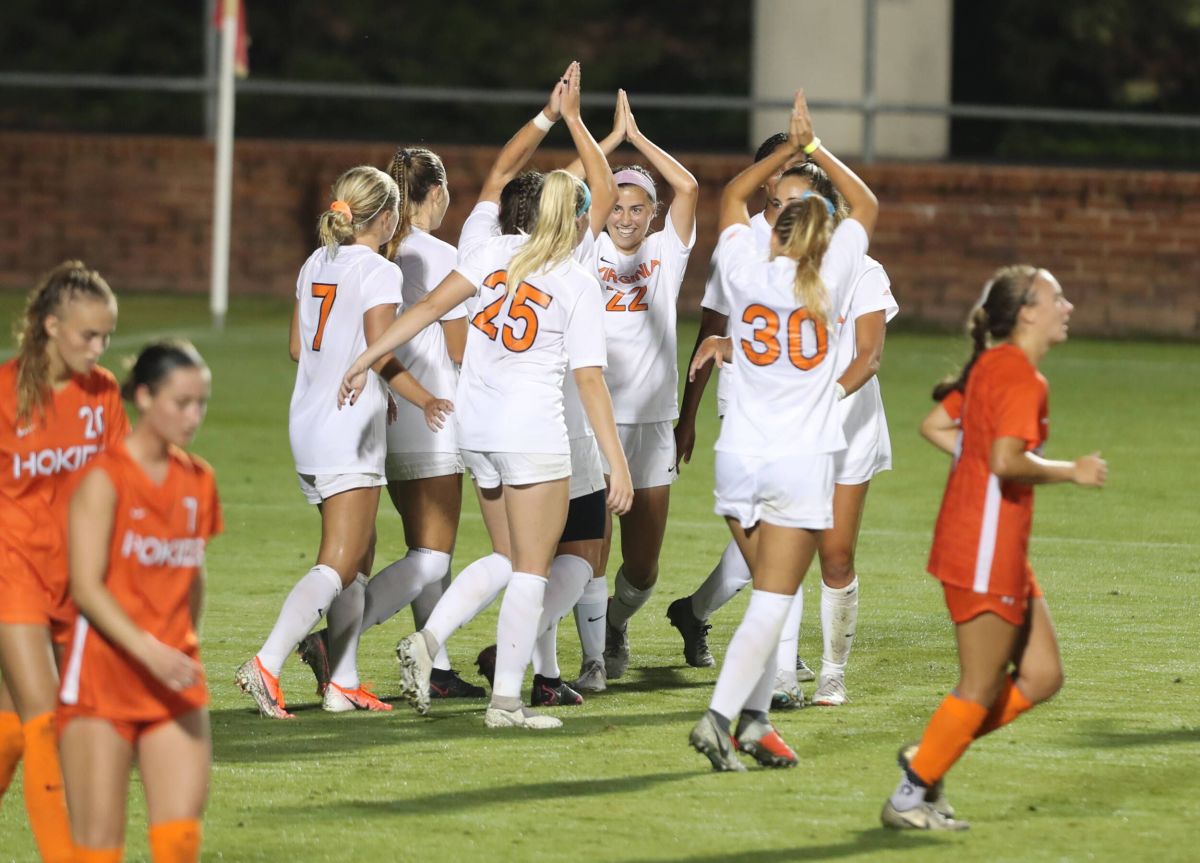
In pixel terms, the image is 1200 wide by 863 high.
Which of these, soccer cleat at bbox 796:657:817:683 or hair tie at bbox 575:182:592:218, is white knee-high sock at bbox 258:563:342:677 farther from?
soccer cleat at bbox 796:657:817:683

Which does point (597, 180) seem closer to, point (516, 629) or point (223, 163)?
point (516, 629)

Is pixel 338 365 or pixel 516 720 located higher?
pixel 338 365

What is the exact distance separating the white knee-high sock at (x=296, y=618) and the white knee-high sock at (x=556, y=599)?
0.75 metres

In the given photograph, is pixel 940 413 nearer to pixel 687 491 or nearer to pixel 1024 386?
pixel 1024 386

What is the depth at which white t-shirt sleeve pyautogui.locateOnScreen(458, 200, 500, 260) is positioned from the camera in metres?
7.15

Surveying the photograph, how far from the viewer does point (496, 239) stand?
22.6ft

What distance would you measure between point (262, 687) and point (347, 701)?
1.20ft

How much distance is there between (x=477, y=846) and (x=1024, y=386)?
6.29ft

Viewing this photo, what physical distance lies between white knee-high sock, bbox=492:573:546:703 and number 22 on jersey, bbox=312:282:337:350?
113cm

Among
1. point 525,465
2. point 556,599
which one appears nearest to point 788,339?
point 525,465

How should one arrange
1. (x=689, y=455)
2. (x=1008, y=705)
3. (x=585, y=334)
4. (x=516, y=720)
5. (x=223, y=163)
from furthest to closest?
(x=223, y=163) → (x=689, y=455) → (x=516, y=720) → (x=585, y=334) → (x=1008, y=705)

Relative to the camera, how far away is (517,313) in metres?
6.80

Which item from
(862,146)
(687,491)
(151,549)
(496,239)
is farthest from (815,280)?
(862,146)

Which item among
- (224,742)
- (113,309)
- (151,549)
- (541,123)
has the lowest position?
(224,742)
